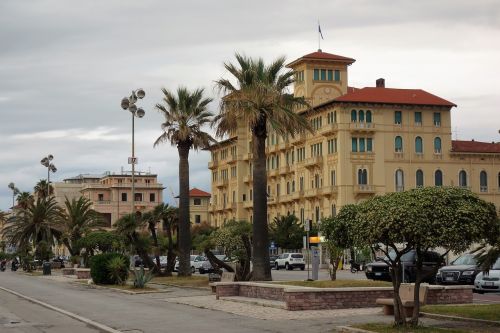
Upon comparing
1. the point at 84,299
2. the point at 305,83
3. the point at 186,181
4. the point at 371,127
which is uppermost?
the point at 305,83

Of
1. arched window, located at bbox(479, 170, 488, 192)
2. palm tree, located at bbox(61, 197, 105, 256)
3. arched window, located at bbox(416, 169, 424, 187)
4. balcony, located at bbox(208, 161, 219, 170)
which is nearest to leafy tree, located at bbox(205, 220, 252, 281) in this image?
palm tree, located at bbox(61, 197, 105, 256)

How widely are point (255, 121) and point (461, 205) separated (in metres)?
18.7

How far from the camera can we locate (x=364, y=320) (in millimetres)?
19922

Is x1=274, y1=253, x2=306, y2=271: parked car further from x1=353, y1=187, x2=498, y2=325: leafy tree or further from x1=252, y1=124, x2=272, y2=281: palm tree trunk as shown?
x1=353, y1=187, x2=498, y2=325: leafy tree

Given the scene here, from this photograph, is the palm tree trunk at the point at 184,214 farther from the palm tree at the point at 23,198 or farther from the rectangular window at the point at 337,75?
the palm tree at the point at 23,198

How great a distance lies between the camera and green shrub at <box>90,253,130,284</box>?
42.3 m

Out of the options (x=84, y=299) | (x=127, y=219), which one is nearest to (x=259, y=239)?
(x=84, y=299)

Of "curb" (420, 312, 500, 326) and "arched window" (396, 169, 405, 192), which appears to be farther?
"arched window" (396, 169, 405, 192)

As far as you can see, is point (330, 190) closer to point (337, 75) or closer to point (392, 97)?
point (392, 97)

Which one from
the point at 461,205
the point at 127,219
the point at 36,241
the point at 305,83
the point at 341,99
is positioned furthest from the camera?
the point at 305,83

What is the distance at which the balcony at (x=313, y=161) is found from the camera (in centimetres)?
9388

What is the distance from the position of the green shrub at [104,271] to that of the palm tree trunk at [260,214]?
10.6 m

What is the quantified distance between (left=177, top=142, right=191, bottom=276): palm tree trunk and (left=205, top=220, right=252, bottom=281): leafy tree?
3.26 m

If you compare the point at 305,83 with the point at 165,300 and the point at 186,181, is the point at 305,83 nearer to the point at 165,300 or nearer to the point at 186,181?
the point at 186,181
